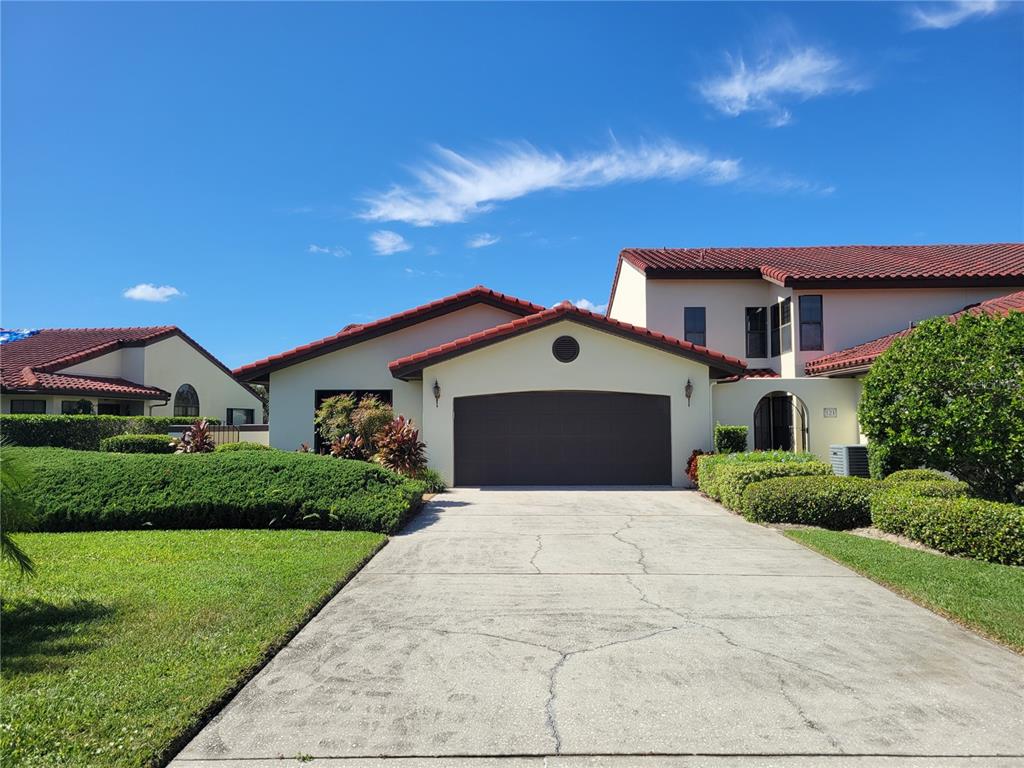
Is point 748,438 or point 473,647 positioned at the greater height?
point 748,438

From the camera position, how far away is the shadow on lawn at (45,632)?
465 cm

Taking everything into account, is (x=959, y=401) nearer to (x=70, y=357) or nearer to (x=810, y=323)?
(x=810, y=323)

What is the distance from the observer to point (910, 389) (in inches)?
401

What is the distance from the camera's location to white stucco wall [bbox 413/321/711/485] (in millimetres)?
15477

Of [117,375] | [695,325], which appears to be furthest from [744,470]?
[117,375]

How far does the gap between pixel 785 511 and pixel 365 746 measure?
27.7 ft

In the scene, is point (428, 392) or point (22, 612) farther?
point (428, 392)

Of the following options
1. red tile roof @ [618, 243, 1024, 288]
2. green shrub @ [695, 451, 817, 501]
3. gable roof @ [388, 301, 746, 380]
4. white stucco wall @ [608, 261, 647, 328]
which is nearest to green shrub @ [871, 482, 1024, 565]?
green shrub @ [695, 451, 817, 501]

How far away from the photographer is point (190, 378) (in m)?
30.4

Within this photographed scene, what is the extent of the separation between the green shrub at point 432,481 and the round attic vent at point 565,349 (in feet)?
12.9

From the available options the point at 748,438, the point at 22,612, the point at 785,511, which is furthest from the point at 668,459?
the point at 22,612

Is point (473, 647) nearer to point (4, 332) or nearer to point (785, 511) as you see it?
point (4, 332)

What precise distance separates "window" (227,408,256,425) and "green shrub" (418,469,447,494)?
2249 cm

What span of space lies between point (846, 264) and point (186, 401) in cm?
2729
